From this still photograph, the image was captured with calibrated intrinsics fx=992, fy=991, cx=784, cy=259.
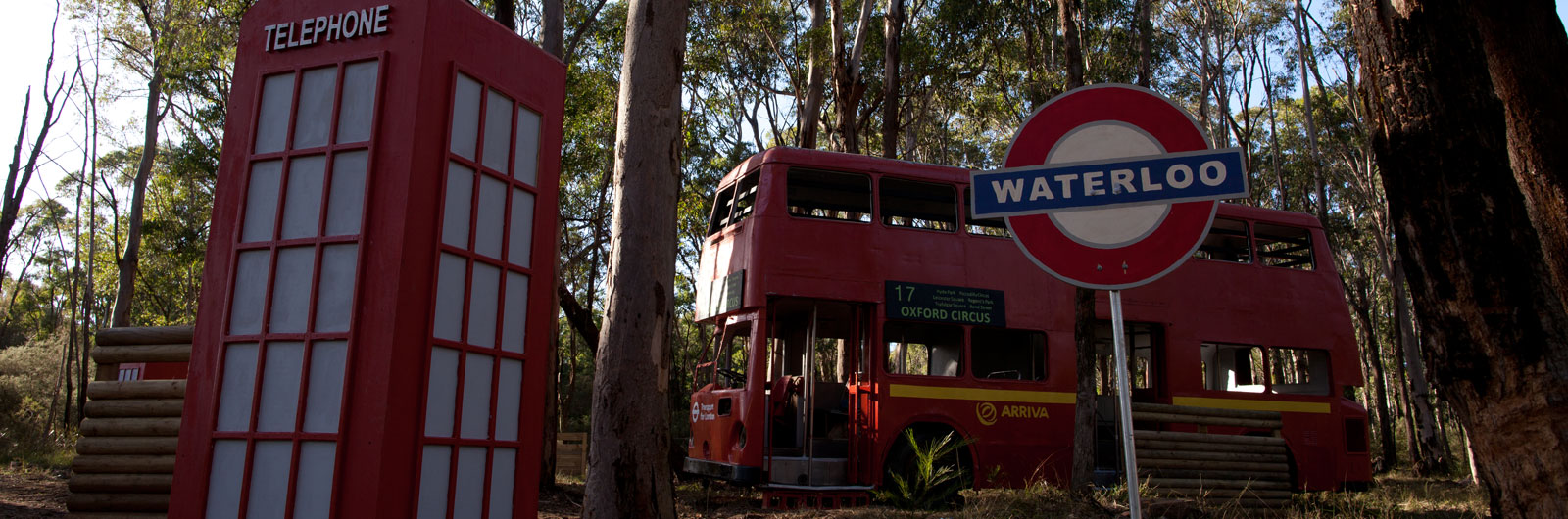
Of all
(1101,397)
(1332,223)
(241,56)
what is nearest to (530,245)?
(241,56)

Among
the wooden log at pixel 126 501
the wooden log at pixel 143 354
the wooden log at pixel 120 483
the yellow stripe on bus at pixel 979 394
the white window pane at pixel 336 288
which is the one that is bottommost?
the wooden log at pixel 126 501

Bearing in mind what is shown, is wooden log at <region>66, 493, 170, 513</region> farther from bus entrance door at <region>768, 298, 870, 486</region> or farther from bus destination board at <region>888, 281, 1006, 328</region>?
bus destination board at <region>888, 281, 1006, 328</region>

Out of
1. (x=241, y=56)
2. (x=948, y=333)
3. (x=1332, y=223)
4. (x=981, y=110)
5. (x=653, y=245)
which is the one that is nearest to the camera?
(x=241, y=56)

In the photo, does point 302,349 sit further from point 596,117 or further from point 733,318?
point 596,117

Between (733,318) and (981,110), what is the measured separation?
12610 mm

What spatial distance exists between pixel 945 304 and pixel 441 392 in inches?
259

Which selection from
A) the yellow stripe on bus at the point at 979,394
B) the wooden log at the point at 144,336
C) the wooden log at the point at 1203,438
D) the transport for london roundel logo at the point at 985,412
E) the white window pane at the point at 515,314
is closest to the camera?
the white window pane at the point at 515,314

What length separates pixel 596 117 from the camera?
57.6 feet

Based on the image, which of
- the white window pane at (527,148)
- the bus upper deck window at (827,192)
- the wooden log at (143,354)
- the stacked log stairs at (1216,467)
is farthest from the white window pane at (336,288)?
the stacked log stairs at (1216,467)

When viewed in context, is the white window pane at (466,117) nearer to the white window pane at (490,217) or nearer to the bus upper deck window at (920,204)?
the white window pane at (490,217)

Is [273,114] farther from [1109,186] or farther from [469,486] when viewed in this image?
[1109,186]

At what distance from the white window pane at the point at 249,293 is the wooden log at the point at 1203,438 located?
6689 mm

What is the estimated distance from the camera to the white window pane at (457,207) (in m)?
5.16

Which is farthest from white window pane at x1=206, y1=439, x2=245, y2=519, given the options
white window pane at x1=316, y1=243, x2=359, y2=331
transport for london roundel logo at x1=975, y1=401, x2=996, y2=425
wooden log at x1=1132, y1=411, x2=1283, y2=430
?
wooden log at x1=1132, y1=411, x2=1283, y2=430
